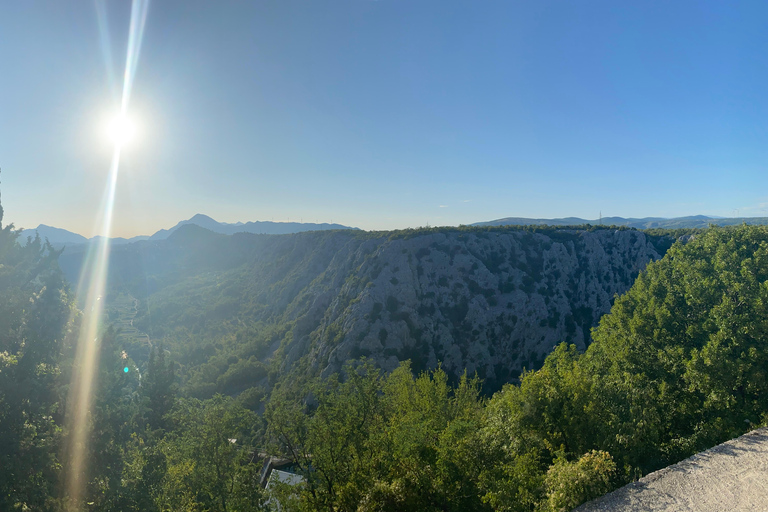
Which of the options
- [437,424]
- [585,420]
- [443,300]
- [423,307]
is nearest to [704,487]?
[585,420]

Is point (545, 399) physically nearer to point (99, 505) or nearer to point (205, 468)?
point (205, 468)

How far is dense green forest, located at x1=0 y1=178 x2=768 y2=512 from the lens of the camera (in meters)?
14.8

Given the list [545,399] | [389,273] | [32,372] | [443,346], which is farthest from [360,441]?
[389,273]

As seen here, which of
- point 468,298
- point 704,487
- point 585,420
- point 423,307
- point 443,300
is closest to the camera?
point 704,487

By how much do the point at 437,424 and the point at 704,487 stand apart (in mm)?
14359

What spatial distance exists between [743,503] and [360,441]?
Result: 1837 centimetres

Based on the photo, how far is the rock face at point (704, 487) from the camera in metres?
12.5

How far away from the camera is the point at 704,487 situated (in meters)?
13.4

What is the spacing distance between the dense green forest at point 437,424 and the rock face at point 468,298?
149 feet

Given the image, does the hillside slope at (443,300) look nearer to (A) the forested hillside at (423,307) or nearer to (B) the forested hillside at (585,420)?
(A) the forested hillside at (423,307)

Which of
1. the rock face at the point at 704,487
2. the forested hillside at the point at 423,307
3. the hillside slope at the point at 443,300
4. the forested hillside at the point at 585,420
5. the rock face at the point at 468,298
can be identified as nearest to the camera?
the rock face at the point at 704,487

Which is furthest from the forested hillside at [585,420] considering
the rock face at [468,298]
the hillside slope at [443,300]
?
the hillside slope at [443,300]

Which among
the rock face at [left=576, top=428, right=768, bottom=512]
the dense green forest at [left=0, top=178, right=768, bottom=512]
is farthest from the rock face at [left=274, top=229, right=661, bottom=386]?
the rock face at [left=576, top=428, right=768, bottom=512]

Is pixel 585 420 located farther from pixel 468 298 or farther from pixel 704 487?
pixel 468 298
